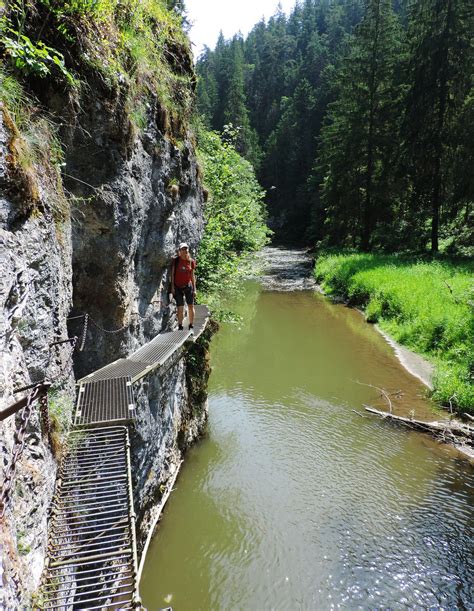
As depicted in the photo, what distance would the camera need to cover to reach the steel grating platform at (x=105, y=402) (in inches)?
192

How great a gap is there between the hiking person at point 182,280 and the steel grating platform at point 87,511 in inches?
141

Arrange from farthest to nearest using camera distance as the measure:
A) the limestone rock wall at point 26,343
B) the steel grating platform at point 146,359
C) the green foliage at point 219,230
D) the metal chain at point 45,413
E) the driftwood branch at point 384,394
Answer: the green foliage at point 219,230 < the driftwood branch at point 384,394 < the steel grating platform at point 146,359 < the metal chain at point 45,413 < the limestone rock wall at point 26,343

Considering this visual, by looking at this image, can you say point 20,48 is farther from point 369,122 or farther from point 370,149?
point 369,122

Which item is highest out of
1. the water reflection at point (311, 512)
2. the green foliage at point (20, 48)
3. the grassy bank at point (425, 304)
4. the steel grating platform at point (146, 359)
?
the green foliage at point (20, 48)

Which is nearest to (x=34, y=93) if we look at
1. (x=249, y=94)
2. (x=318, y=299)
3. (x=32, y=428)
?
(x=32, y=428)

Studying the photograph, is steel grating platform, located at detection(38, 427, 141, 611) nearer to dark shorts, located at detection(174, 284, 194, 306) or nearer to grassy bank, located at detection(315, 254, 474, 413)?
dark shorts, located at detection(174, 284, 194, 306)

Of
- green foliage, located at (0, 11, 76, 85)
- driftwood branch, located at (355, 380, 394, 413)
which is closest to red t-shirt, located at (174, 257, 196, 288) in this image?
green foliage, located at (0, 11, 76, 85)

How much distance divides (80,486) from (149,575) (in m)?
3.20

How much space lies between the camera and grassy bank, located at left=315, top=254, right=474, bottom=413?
12.2m

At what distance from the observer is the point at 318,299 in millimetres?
24609

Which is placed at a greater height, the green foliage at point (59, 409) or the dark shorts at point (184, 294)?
the dark shorts at point (184, 294)

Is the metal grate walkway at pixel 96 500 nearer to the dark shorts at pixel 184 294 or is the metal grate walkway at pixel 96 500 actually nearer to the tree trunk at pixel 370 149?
the dark shorts at pixel 184 294

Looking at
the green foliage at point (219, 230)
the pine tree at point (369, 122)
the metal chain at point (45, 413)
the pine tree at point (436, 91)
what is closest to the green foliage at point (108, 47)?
the metal chain at point (45, 413)

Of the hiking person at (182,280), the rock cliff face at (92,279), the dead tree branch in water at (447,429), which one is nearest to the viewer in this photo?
the rock cliff face at (92,279)
